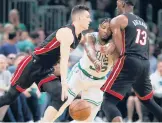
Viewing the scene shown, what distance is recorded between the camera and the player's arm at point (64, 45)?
10.4 meters

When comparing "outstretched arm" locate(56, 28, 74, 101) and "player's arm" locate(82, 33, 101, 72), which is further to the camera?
"player's arm" locate(82, 33, 101, 72)

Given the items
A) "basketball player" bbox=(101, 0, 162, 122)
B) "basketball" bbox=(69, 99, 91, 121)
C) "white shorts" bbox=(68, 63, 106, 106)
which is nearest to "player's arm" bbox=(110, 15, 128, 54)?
"basketball player" bbox=(101, 0, 162, 122)

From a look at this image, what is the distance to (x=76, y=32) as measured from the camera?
10.8 meters

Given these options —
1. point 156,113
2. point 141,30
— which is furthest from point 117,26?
point 156,113

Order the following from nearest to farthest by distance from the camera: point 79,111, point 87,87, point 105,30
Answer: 1. point 79,111
2. point 105,30
3. point 87,87

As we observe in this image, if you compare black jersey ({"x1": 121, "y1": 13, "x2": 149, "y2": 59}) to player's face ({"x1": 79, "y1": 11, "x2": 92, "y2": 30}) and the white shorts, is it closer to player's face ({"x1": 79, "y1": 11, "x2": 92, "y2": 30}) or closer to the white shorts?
player's face ({"x1": 79, "y1": 11, "x2": 92, "y2": 30})

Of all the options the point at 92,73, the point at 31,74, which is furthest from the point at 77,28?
the point at 92,73

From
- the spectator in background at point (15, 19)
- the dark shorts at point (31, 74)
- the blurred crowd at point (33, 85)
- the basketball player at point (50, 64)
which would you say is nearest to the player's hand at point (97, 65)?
the basketball player at point (50, 64)

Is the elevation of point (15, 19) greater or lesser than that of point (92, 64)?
lesser

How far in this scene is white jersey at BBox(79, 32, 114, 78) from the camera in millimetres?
11562

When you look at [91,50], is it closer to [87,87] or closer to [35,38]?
[87,87]

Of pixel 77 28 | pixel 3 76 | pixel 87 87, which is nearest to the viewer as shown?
pixel 77 28

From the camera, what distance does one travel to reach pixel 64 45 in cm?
1048

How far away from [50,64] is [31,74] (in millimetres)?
304
